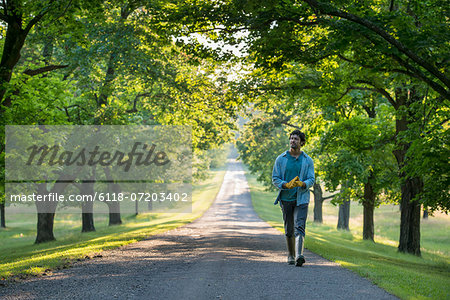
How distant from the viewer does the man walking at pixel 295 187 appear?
7770 millimetres

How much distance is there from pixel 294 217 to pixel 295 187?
597mm

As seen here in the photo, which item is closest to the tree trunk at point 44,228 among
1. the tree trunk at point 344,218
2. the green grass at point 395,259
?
the green grass at point 395,259

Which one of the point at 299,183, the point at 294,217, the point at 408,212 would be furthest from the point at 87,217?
the point at 299,183

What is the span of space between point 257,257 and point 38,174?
12.9m

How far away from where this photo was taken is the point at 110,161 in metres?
25.9

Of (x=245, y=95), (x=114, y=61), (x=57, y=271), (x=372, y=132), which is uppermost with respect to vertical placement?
(x=114, y=61)

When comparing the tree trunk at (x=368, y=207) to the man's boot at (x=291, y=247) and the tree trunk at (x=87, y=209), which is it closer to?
the man's boot at (x=291, y=247)

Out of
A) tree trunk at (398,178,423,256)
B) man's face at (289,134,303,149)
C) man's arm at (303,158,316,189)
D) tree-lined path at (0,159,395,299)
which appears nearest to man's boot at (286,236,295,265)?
tree-lined path at (0,159,395,299)

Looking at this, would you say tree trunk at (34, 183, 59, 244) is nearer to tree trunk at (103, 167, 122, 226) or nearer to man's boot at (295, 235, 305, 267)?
tree trunk at (103, 167, 122, 226)

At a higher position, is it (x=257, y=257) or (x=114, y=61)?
(x=114, y=61)

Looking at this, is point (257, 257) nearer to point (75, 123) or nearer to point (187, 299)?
point (187, 299)

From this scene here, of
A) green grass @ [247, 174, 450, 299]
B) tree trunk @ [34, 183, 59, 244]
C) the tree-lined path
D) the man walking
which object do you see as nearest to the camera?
the tree-lined path

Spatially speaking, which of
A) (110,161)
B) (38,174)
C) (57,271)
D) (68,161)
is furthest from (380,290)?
(110,161)

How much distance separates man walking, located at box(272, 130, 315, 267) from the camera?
7.77 meters
